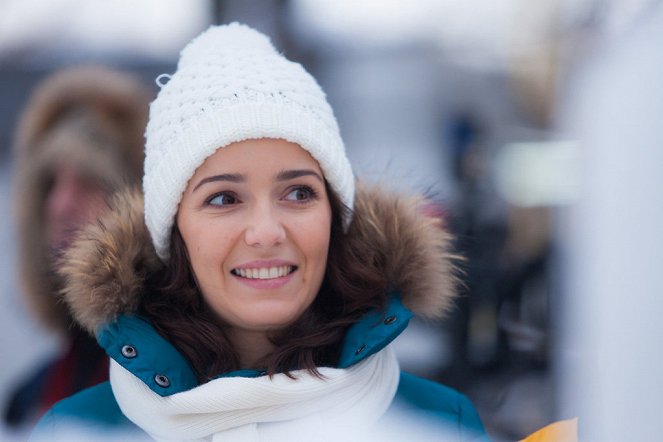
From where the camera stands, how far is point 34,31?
3.44 meters

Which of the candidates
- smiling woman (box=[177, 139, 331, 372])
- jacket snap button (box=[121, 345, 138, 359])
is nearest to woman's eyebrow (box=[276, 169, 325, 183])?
smiling woman (box=[177, 139, 331, 372])

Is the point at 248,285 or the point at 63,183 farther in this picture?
the point at 63,183

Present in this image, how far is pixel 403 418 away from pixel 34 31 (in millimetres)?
2594

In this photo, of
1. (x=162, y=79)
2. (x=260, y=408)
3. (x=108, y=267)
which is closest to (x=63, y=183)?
(x=162, y=79)

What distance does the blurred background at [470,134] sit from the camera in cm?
76

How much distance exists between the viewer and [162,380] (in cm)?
151

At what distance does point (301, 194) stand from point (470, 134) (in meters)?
2.91

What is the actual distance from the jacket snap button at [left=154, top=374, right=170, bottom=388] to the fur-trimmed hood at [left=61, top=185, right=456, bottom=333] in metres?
0.18

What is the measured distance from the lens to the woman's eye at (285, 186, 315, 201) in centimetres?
163

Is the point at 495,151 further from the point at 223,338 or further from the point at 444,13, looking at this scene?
the point at 223,338

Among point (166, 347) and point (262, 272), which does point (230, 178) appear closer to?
point (262, 272)

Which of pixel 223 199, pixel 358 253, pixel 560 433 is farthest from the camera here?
pixel 358 253

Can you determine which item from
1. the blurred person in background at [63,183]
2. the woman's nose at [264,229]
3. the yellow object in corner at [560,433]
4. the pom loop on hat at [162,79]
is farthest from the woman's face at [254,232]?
the blurred person in background at [63,183]

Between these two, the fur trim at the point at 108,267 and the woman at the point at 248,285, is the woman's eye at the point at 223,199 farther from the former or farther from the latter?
the fur trim at the point at 108,267
